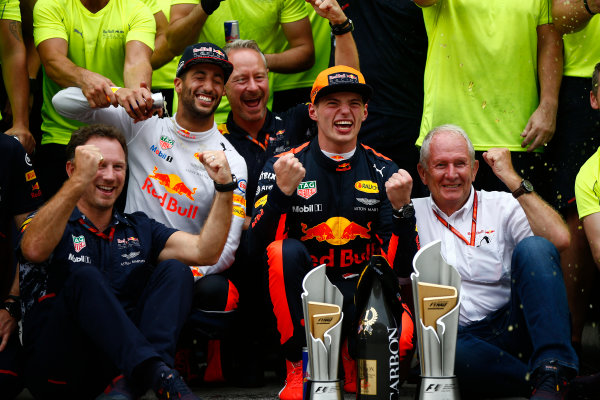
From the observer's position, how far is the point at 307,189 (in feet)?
15.4

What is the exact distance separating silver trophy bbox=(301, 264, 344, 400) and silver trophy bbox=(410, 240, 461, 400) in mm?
342

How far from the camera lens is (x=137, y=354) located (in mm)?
3701

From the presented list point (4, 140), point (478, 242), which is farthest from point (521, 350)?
point (4, 140)

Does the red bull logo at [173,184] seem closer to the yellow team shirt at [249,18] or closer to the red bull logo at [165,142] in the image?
the red bull logo at [165,142]

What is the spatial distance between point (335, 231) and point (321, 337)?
1371 millimetres

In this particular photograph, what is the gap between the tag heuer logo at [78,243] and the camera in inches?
164

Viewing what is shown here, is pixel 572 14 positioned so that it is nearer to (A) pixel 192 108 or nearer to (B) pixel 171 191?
(A) pixel 192 108

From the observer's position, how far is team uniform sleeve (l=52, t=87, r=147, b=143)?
4.89 m

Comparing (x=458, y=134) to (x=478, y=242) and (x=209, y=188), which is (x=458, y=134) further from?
(x=209, y=188)

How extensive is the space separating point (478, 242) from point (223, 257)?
1.45m

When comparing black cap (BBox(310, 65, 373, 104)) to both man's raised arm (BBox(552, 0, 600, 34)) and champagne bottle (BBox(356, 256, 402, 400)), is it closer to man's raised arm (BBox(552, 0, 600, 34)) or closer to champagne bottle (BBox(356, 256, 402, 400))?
man's raised arm (BBox(552, 0, 600, 34))

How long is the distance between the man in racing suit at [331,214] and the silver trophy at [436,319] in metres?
0.82

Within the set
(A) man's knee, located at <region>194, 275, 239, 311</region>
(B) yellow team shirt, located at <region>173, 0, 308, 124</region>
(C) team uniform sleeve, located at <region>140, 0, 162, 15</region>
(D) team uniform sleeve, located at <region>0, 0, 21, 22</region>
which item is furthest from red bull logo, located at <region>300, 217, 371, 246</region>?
(D) team uniform sleeve, located at <region>0, 0, 21, 22</region>

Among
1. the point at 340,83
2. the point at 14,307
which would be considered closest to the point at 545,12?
the point at 340,83
